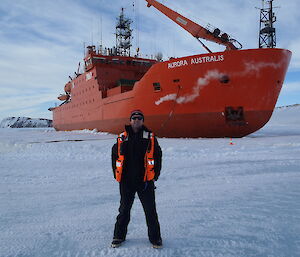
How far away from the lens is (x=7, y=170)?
5.82 metres

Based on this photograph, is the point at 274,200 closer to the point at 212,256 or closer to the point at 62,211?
the point at 212,256

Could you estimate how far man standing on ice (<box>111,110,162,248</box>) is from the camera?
2383 millimetres

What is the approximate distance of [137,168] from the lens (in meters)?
2.42

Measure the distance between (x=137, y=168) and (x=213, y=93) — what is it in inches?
399

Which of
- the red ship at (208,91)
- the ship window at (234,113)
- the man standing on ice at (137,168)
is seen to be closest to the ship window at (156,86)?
the red ship at (208,91)

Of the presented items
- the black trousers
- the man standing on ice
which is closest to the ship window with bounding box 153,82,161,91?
the man standing on ice

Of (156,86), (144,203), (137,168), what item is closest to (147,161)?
(137,168)

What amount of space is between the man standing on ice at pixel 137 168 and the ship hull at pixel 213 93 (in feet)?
32.7

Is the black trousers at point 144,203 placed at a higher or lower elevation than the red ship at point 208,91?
lower

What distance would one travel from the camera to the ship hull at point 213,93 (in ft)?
37.0

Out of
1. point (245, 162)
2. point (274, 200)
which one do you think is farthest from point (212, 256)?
point (245, 162)

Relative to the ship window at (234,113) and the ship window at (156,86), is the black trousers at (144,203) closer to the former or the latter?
the ship window at (234,113)

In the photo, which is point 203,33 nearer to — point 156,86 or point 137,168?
point 156,86

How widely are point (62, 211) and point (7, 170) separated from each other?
3.35 meters
